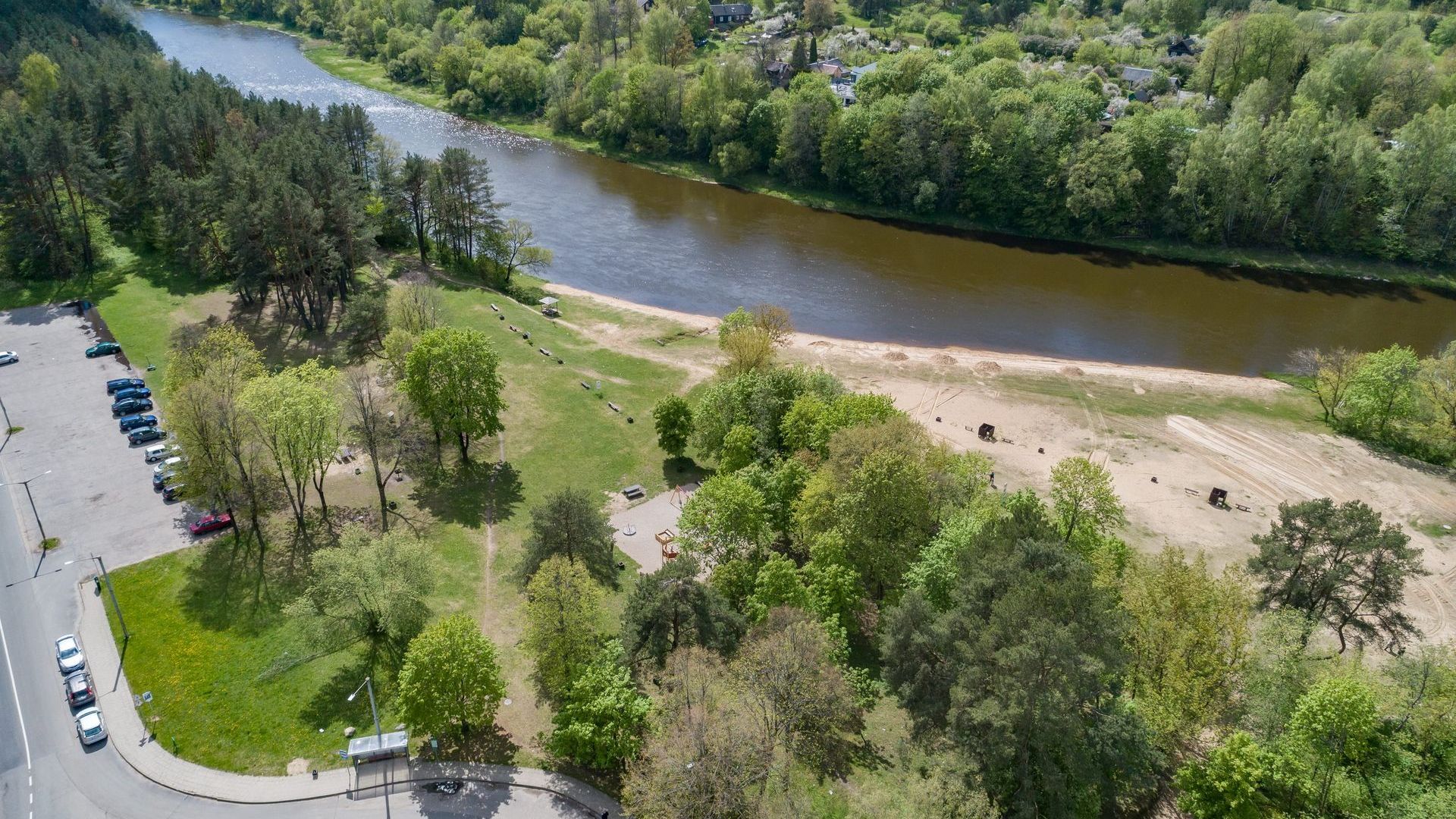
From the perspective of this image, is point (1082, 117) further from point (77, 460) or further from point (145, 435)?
point (77, 460)

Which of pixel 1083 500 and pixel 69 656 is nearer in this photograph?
pixel 69 656

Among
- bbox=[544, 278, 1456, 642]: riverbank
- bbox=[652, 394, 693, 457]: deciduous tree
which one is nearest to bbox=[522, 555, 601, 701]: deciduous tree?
bbox=[652, 394, 693, 457]: deciduous tree

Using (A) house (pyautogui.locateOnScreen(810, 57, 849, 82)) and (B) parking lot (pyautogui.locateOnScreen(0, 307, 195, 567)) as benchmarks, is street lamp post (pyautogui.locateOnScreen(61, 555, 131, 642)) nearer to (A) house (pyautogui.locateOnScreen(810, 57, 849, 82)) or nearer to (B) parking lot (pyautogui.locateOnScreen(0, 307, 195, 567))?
(B) parking lot (pyautogui.locateOnScreen(0, 307, 195, 567))

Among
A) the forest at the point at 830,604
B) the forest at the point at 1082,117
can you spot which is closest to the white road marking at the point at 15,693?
the forest at the point at 830,604

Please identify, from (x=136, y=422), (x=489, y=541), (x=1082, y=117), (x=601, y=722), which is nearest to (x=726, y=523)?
(x=601, y=722)

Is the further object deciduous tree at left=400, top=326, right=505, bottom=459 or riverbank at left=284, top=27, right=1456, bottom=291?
riverbank at left=284, top=27, right=1456, bottom=291

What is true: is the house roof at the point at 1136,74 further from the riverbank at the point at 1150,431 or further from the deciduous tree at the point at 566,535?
the deciduous tree at the point at 566,535

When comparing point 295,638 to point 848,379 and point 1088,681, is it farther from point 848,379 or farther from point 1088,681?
point 848,379
